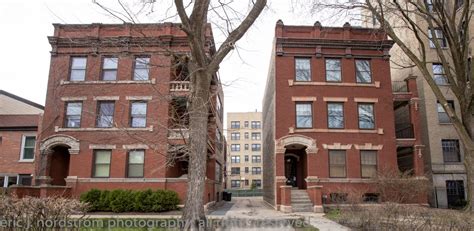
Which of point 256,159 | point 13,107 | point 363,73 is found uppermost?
point 363,73

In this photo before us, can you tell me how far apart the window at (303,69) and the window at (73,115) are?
1443 centimetres

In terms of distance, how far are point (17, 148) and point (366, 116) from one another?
2512cm

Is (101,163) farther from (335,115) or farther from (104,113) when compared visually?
(335,115)

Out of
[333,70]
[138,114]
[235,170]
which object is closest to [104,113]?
[138,114]

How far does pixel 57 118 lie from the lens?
76.2 ft

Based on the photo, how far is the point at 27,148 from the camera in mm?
27250

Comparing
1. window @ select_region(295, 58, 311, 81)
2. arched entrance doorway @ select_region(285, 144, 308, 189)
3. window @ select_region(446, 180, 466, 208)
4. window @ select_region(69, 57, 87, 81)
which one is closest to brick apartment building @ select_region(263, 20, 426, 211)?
window @ select_region(295, 58, 311, 81)

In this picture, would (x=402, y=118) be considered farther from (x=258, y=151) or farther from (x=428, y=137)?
(x=258, y=151)

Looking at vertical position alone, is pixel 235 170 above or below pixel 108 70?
below

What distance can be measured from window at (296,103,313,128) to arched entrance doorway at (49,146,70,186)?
1570cm

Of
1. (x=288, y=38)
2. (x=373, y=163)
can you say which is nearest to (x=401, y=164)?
(x=373, y=163)

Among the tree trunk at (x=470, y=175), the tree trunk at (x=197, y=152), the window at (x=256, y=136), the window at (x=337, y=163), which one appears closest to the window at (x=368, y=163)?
the window at (x=337, y=163)

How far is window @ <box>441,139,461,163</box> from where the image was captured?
1024 inches

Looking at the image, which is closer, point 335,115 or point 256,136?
point 335,115
